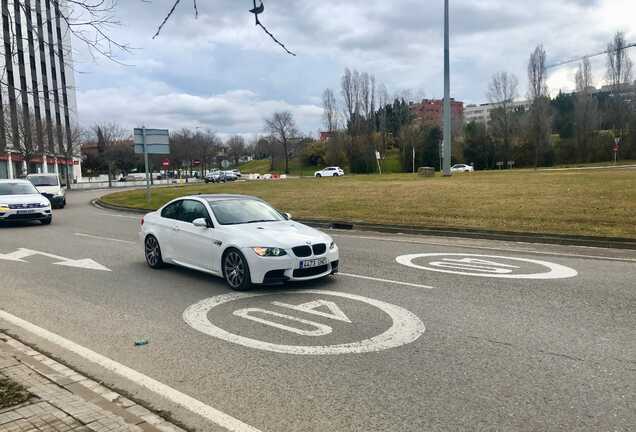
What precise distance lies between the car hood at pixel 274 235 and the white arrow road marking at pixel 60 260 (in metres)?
3.41

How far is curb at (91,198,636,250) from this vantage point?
12.0 metres

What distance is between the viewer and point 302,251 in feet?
23.9

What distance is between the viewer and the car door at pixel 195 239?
26.1 feet

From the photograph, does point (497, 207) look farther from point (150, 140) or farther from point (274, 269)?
point (150, 140)

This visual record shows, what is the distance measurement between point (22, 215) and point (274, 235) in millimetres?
13457

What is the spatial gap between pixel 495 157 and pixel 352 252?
74.5m

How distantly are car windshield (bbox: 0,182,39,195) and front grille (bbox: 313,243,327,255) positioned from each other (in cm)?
1533

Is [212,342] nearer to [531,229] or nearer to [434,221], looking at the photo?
[531,229]

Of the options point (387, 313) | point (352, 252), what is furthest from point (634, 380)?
point (352, 252)

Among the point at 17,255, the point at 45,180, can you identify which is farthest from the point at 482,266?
the point at 45,180

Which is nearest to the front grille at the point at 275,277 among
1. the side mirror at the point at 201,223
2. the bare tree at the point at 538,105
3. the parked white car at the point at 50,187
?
the side mirror at the point at 201,223

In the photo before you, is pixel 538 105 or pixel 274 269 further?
pixel 538 105

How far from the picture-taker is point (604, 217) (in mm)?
14453

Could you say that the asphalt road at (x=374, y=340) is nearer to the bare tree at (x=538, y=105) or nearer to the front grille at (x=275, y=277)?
the front grille at (x=275, y=277)
